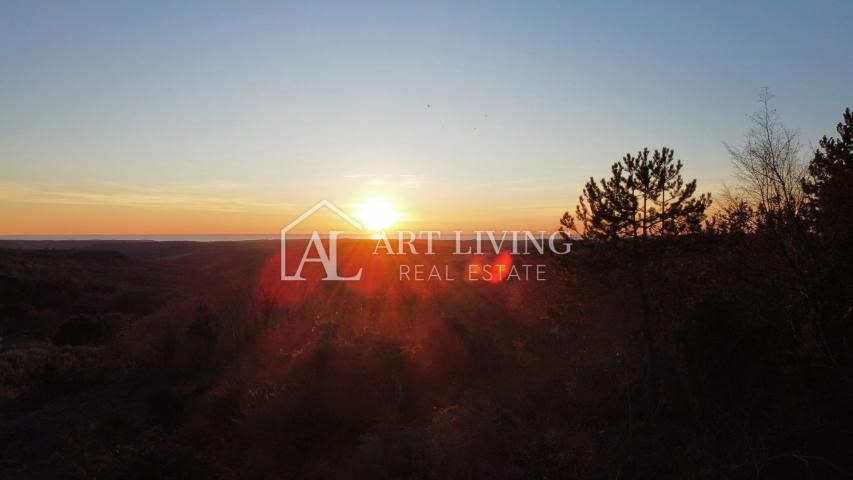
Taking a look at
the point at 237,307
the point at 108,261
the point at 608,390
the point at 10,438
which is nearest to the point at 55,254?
the point at 108,261

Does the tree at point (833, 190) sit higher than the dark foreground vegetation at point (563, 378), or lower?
higher

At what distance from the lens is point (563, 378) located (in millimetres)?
11188

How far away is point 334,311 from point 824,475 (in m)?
13.6

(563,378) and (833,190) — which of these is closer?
(833,190)

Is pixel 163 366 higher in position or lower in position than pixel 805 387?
lower

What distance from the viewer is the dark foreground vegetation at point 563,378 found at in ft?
24.7

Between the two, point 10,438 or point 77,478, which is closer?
point 77,478

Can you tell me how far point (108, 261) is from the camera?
6184 cm

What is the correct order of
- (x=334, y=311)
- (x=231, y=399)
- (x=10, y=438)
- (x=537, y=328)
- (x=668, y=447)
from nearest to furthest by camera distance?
(x=668, y=447) → (x=10, y=438) → (x=231, y=399) → (x=537, y=328) → (x=334, y=311)

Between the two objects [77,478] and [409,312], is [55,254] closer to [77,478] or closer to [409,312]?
[409,312]

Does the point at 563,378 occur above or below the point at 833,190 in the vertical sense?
below

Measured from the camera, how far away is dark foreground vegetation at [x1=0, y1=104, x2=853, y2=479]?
297 inches

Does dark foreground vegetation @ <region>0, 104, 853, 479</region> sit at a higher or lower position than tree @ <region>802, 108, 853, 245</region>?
lower

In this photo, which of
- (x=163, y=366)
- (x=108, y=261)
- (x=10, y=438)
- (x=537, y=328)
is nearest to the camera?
(x=10, y=438)
